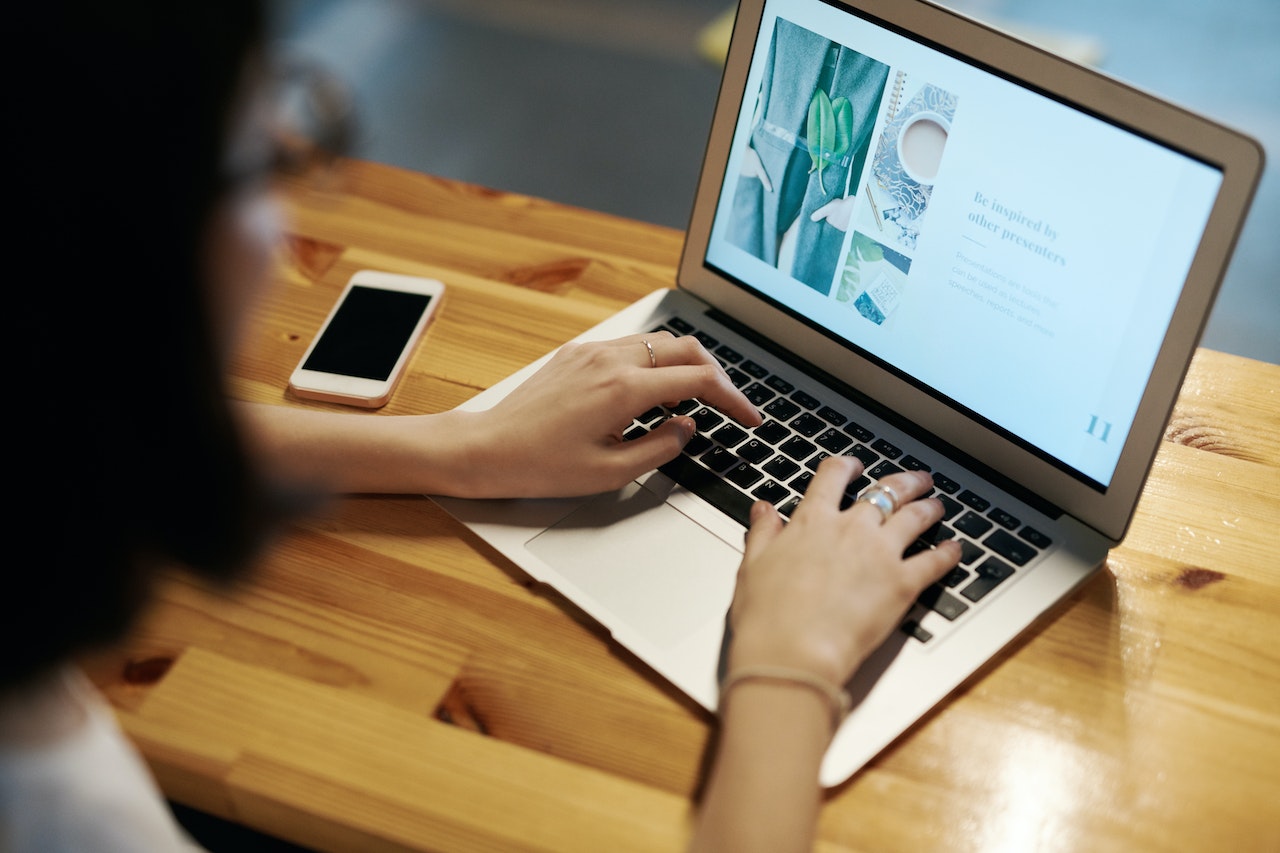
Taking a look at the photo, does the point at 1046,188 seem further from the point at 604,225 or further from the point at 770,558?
the point at 604,225

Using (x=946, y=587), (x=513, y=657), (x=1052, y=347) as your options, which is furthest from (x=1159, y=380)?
(x=513, y=657)

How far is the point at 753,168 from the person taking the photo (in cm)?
93

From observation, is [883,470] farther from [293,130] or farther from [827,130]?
[293,130]

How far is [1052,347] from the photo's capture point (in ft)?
2.54

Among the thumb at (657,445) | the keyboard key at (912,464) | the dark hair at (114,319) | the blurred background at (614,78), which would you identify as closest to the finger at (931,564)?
the keyboard key at (912,464)

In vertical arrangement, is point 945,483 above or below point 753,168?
below

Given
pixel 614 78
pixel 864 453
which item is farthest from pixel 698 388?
pixel 614 78

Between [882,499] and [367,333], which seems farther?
A: [367,333]

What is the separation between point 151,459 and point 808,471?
504 millimetres

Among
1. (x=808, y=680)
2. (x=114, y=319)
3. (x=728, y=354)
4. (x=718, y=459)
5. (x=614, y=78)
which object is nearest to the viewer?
(x=114, y=319)

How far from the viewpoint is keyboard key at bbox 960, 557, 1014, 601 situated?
0.75m

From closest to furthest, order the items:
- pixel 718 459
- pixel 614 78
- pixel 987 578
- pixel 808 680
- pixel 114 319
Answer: pixel 114 319, pixel 808 680, pixel 987 578, pixel 718 459, pixel 614 78

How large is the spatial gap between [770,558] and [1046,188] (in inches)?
13.0

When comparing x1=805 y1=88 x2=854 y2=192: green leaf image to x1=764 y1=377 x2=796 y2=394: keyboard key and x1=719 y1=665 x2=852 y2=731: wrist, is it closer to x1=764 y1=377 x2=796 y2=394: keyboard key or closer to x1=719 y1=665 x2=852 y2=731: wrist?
x1=764 y1=377 x2=796 y2=394: keyboard key
